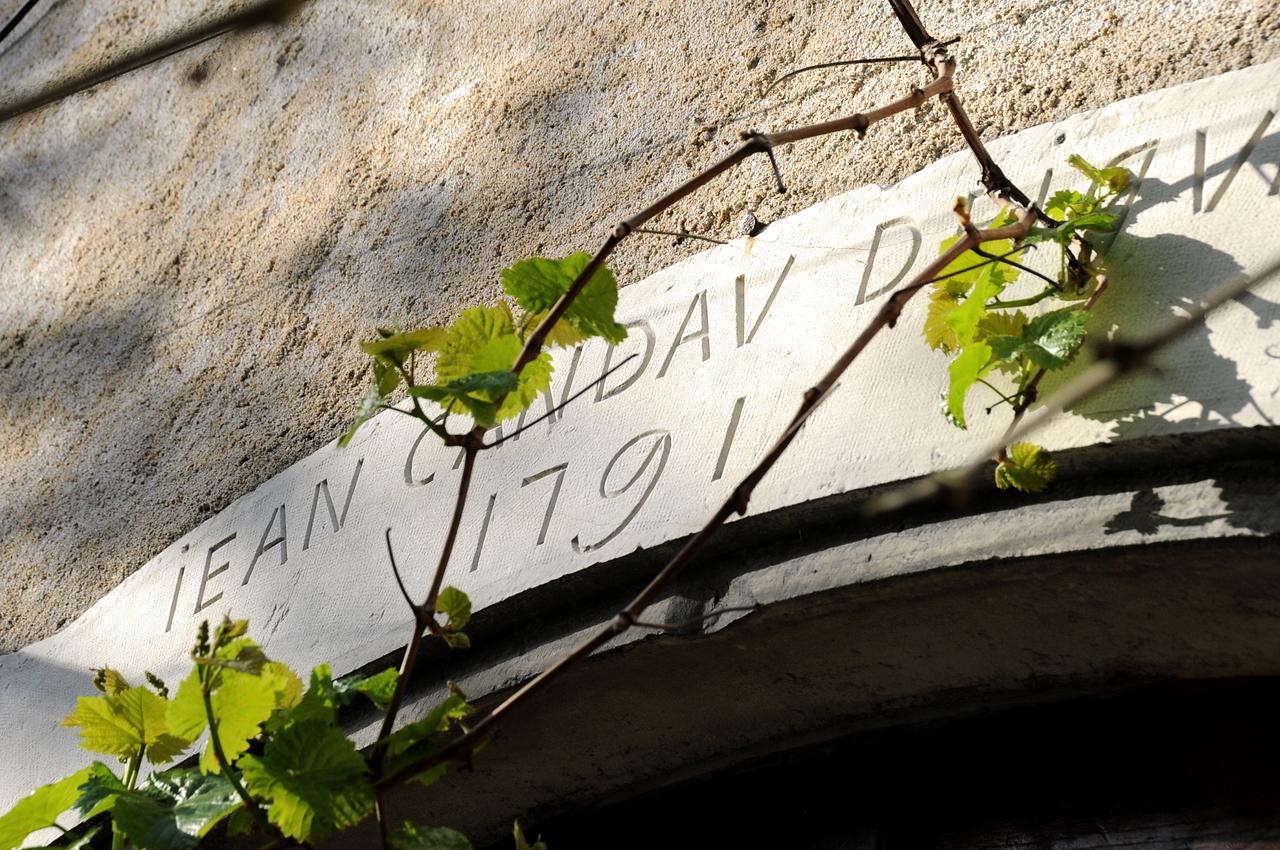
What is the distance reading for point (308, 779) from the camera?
934mm

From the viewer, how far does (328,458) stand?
1.55 meters

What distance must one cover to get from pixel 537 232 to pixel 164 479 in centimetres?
68

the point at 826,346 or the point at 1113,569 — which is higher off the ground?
the point at 826,346

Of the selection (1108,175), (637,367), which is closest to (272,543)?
(637,367)

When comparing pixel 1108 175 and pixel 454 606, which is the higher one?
pixel 1108 175

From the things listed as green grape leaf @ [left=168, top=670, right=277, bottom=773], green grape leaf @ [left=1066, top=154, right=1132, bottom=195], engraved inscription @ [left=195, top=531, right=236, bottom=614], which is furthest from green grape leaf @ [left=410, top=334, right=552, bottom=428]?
engraved inscription @ [left=195, top=531, right=236, bottom=614]

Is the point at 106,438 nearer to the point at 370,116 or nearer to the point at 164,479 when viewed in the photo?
the point at 164,479

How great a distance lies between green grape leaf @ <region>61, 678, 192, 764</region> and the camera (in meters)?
1.08

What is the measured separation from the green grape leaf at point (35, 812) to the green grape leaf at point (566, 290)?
59cm

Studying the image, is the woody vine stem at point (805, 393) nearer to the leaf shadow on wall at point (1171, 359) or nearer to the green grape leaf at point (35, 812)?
the leaf shadow on wall at point (1171, 359)

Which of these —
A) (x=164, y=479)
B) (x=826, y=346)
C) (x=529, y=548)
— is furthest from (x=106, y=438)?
(x=826, y=346)

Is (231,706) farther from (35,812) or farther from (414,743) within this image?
(35,812)

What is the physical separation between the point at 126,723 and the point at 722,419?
23.9 inches

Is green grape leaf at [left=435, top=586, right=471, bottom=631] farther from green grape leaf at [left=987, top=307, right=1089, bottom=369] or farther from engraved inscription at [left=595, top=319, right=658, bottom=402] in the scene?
green grape leaf at [left=987, top=307, right=1089, bottom=369]
